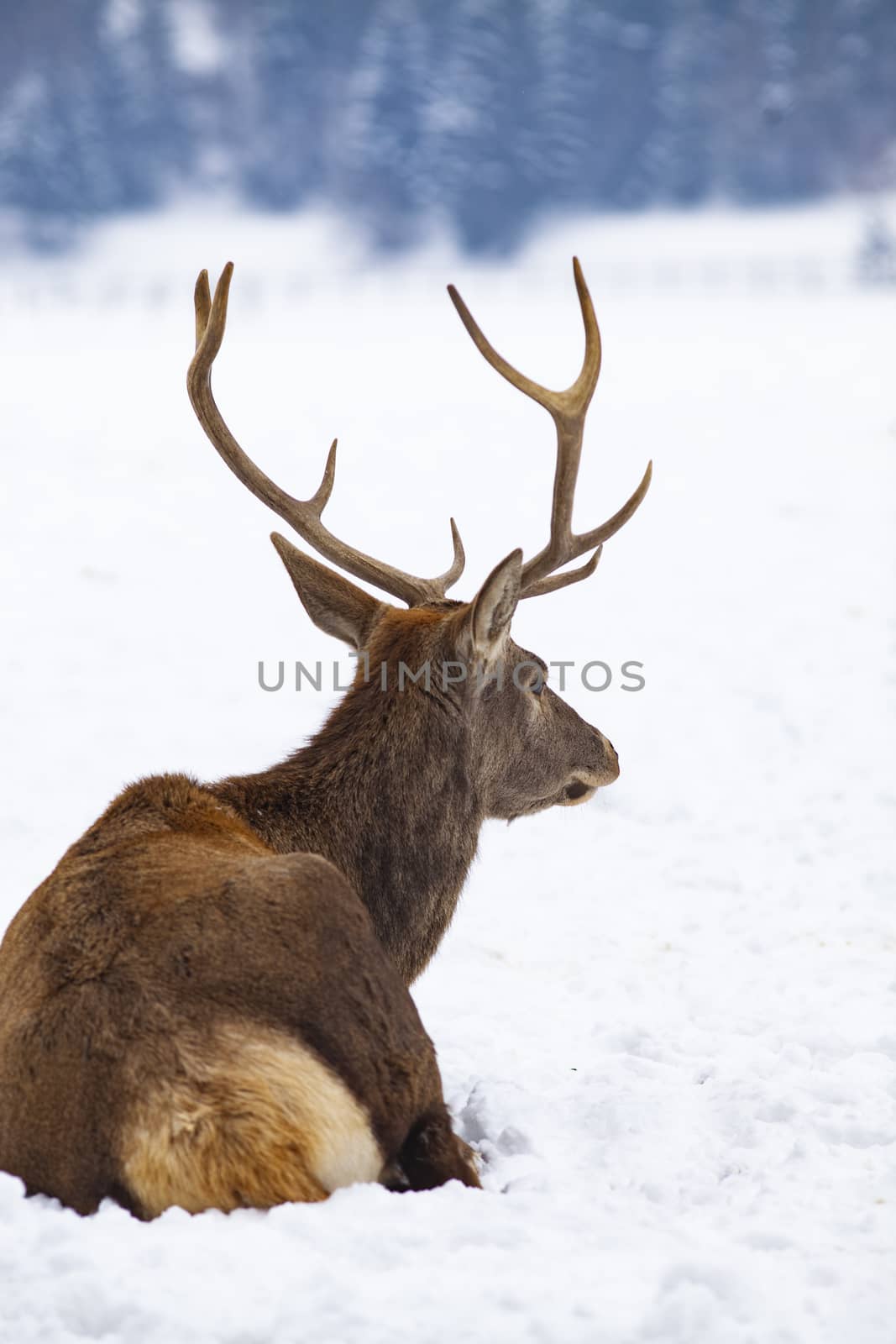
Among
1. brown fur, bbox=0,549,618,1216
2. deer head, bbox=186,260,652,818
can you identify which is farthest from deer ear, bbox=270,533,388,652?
brown fur, bbox=0,549,618,1216

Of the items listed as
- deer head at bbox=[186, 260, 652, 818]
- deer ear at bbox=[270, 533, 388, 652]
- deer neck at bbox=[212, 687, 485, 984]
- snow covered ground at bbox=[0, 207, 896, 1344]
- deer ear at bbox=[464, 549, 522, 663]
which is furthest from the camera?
deer ear at bbox=[270, 533, 388, 652]

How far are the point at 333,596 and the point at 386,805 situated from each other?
773 mm

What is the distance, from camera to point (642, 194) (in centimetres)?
5872

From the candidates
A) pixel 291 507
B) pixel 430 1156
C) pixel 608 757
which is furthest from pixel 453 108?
pixel 430 1156

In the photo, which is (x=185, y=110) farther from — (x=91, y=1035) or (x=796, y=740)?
(x=91, y=1035)

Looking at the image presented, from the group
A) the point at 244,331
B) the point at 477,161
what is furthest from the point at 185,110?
the point at 244,331

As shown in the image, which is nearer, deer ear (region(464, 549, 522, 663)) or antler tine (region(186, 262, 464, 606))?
deer ear (region(464, 549, 522, 663))

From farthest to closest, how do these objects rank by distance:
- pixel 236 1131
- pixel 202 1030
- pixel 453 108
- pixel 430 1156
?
pixel 453 108, pixel 430 1156, pixel 202 1030, pixel 236 1131

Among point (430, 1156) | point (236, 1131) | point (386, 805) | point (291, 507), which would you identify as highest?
point (291, 507)

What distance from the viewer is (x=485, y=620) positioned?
4238mm

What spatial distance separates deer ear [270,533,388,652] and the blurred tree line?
51676mm

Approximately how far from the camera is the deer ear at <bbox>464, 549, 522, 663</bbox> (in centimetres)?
408

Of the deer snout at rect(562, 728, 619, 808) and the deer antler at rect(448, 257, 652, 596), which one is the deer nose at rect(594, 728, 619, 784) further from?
the deer antler at rect(448, 257, 652, 596)

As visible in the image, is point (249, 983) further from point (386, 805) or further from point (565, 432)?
point (565, 432)
